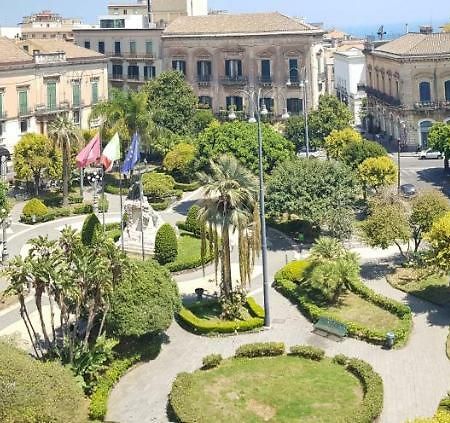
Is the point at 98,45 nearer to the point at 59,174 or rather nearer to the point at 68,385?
the point at 59,174

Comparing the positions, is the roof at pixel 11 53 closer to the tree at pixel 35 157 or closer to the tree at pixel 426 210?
the tree at pixel 35 157

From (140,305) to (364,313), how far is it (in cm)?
1169

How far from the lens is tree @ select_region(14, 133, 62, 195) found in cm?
6222

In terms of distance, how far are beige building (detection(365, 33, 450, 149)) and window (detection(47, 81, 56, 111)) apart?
3586 centimetres

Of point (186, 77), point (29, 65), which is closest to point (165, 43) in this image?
point (186, 77)

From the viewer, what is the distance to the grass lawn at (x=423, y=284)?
129 ft

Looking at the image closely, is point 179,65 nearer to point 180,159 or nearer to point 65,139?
point 180,159

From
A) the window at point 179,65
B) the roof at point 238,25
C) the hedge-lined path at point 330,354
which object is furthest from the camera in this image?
the window at point 179,65

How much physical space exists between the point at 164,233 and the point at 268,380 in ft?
54.7

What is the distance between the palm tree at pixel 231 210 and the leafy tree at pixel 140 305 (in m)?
4.17

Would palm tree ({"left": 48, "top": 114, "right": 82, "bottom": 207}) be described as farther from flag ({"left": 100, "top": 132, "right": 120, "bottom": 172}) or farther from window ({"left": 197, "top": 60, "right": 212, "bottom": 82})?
window ({"left": 197, "top": 60, "right": 212, "bottom": 82})

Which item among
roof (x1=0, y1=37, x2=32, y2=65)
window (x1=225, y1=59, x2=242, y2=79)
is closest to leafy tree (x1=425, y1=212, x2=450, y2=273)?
roof (x1=0, y1=37, x2=32, y2=65)

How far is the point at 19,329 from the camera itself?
122ft

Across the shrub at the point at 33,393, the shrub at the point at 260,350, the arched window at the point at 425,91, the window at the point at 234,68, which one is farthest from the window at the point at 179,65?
the shrub at the point at 33,393
